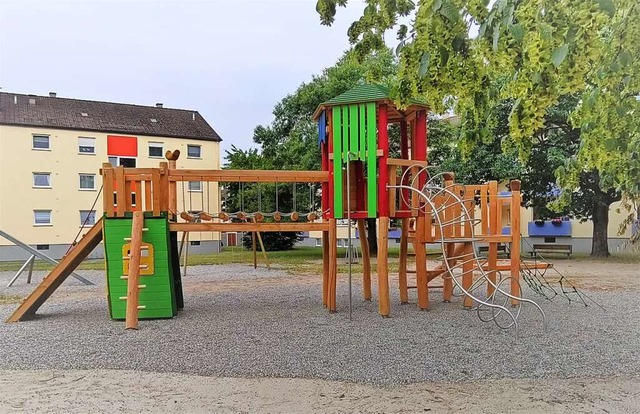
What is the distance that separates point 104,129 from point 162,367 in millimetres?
29943

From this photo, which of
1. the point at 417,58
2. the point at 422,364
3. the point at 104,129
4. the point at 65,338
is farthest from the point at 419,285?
the point at 104,129

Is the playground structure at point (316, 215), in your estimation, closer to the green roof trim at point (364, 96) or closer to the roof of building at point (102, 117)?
the green roof trim at point (364, 96)

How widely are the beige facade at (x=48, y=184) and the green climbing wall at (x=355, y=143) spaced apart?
70.2 feet

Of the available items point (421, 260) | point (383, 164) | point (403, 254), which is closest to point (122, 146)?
point (403, 254)

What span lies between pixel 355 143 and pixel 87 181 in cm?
2745

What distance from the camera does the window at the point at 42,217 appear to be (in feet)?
98.7

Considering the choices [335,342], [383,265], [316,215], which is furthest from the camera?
[316,215]

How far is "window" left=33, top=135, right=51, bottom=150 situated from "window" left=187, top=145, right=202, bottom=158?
26.8ft

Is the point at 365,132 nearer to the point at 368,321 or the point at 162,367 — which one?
the point at 368,321

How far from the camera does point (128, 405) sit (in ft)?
13.8

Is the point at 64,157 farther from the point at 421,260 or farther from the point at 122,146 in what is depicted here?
the point at 421,260

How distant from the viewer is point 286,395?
4391 mm

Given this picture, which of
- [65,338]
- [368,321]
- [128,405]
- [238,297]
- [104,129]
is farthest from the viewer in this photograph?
[104,129]

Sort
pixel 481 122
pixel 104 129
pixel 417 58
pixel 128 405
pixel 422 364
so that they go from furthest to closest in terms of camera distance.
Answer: pixel 104 129 → pixel 422 364 → pixel 128 405 → pixel 481 122 → pixel 417 58
